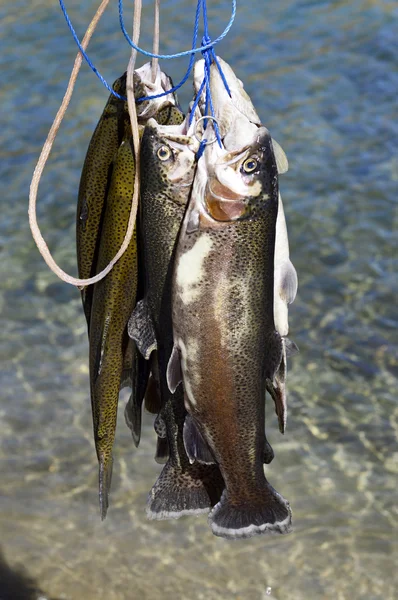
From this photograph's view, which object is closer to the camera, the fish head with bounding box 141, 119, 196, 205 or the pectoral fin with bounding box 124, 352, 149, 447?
the fish head with bounding box 141, 119, 196, 205

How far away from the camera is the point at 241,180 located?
2.95 m

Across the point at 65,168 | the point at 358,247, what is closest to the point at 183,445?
the point at 358,247

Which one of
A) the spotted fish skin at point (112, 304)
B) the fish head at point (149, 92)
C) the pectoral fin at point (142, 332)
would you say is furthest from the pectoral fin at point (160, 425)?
the fish head at point (149, 92)

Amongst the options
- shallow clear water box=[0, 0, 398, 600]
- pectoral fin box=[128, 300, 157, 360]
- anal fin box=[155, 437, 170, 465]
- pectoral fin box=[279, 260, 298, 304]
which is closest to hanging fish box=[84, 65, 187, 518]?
anal fin box=[155, 437, 170, 465]

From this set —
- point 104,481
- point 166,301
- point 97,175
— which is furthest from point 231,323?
point 104,481

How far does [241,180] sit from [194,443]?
0.99 m

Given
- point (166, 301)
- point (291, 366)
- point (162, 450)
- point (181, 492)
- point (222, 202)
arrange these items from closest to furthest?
point (222, 202), point (166, 301), point (181, 492), point (162, 450), point (291, 366)

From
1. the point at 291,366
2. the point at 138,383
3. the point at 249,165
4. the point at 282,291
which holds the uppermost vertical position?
the point at 249,165

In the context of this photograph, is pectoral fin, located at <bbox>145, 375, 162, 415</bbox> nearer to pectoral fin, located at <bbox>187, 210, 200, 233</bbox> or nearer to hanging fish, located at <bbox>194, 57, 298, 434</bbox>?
hanging fish, located at <bbox>194, 57, 298, 434</bbox>

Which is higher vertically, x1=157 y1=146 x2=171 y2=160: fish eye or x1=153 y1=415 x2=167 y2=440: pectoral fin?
x1=157 y1=146 x2=171 y2=160: fish eye

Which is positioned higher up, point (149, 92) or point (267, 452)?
point (149, 92)

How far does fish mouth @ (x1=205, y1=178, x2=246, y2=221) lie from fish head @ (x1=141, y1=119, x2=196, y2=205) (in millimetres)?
157

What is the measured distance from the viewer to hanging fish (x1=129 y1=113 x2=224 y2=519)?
10.0 feet

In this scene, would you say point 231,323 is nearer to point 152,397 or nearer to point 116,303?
point 116,303
